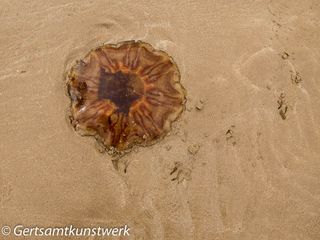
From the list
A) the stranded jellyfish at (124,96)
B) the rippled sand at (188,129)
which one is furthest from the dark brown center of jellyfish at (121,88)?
the rippled sand at (188,129)

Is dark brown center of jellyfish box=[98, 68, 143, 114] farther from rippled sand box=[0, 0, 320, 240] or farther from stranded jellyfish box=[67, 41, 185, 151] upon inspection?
rippled sand box=[0, 0, 320, 240]

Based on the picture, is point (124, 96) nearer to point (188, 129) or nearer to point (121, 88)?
point (121, 88)

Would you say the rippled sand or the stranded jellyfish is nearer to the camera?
the rippled sand

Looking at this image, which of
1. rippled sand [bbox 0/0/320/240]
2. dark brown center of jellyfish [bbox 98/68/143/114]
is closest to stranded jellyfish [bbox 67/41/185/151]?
dark brown center of jellyfish [bbox 98/68/143/114]

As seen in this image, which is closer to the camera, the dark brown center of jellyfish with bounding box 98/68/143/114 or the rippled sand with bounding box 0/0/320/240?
the rippled sand with bounding box 0/0/320/240

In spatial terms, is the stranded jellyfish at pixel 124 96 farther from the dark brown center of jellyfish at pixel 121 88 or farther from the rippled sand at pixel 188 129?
the rippled sand at pixel 188 129

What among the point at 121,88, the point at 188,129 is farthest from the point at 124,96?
the point at 188,129
